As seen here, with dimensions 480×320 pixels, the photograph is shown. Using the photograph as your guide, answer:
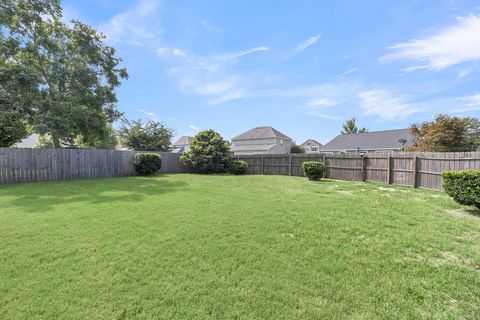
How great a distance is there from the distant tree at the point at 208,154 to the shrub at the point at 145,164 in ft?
9.22

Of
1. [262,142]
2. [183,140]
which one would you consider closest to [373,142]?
[262,142]

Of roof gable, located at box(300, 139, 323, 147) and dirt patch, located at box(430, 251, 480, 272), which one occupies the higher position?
roof gable, located at box(300, 139, 323, 147)

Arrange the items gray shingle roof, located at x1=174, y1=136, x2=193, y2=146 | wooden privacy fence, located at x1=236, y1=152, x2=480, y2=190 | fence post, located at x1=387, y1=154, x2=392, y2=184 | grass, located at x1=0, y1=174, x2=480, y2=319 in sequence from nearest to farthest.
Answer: grass, located at x1=0, y1=174, x2=480, y2=319 < wooden privacy fence, located at x1=236, y1=152, x2=480, y2=190 < fence post, located at x1=387, y1=154, x2=392, y2=184 < gray shingle roof, located at x1=174, y1=136, x2=193, y2=146

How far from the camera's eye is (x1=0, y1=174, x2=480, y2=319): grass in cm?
224

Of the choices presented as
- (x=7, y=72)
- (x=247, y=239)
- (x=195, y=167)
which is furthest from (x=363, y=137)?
(x=7, y=72)

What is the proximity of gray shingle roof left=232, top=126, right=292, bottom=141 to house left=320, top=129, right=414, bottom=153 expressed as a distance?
6.59 meters

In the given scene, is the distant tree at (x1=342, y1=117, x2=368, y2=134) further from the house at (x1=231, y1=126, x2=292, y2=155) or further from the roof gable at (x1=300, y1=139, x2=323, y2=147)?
the house at (x1=231, y1=126, x2=292, y2=155)

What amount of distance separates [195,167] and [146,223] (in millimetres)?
13502

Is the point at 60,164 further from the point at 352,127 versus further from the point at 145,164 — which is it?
the point at 352,127

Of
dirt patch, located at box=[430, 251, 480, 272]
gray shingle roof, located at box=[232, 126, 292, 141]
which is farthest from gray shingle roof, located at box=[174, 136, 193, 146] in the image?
dirt patch, located at box=[430, 251, 480, 272]

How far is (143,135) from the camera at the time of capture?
981 inches

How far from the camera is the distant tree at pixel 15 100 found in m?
11.9

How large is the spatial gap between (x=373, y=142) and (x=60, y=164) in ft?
99.6

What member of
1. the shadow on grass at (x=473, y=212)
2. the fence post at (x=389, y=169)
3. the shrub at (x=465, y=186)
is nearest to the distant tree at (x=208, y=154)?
the fence post at (x=389, y=169)
